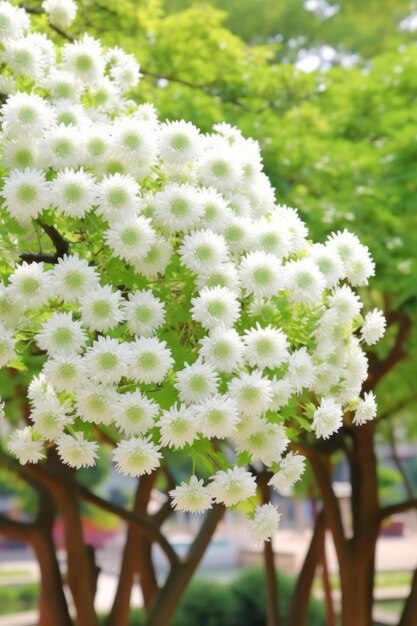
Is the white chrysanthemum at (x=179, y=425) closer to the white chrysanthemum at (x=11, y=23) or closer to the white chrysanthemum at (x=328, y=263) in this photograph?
the white chrysanthemum at (x=328, y=263)

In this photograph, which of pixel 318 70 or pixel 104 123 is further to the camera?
pixel 318 70

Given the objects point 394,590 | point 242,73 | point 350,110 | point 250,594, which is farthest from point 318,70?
point 394,590

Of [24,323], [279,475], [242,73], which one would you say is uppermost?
[242,73]

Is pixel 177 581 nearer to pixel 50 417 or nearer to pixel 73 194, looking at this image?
pixel 50 417

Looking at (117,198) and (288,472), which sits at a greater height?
(117,198)

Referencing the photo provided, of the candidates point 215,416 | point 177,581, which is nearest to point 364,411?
point 215,416

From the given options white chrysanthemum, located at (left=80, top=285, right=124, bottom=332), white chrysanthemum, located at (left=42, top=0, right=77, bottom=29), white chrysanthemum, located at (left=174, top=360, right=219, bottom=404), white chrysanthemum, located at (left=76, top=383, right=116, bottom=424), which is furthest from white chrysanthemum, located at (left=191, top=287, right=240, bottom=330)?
white chrysanthemum, located at (left=42, top=0, right=77, bottom=29)

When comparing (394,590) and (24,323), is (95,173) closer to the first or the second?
(24,323)
